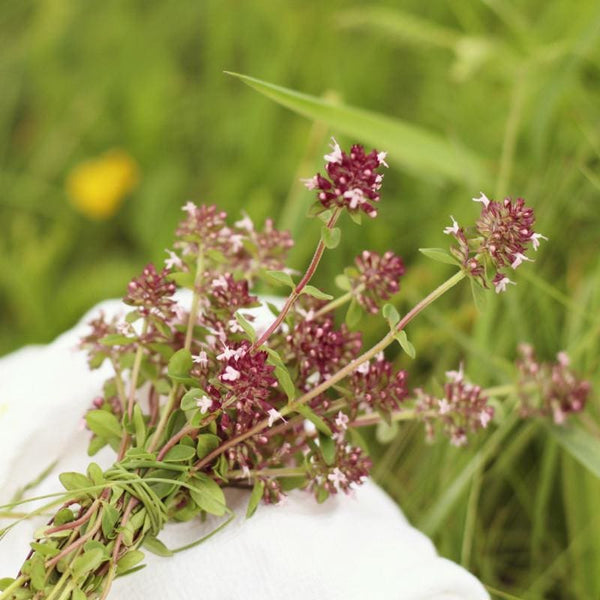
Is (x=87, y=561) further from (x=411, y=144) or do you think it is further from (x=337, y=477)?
(x=411, y=144)

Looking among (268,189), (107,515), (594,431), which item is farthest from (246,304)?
(268,189)

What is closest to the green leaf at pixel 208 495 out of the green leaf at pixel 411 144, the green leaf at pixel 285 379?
the green leaf at pixel 285 379

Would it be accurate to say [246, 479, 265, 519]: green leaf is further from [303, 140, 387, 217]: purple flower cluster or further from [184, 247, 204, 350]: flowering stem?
[303, 140, 387, 217]: purple flower cluster

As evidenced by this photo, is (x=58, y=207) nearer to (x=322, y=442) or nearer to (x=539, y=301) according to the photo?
(x=539, y=301)

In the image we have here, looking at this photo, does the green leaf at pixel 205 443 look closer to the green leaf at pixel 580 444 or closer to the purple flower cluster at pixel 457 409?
the purple flower cluster at pixel 457 409

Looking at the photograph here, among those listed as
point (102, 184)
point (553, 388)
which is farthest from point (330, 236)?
point (102, 184)

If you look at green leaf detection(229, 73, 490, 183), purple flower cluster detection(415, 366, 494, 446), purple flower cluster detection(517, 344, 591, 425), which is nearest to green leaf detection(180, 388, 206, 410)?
purple flower cluster detection(415, 366, 494, 446)
